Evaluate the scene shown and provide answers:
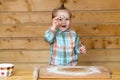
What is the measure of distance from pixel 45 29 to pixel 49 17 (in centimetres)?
12

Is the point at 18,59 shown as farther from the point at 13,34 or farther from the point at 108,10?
the point at 108,10

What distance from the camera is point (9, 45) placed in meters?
2.76

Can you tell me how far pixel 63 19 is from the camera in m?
2.08

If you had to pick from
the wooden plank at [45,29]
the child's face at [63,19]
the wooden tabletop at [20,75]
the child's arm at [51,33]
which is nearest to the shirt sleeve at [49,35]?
the child's arm at [51,33]

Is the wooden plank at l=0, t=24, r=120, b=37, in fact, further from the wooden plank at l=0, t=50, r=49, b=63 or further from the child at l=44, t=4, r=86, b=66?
the child at l=44, t=4, r=86, b=66

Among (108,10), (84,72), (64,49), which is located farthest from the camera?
(108,10)

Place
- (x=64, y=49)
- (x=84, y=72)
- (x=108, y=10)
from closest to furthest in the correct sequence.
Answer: (x=84, y=72), (x=64, y=49), (x=108, y=10)

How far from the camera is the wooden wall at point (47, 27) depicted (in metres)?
2.68

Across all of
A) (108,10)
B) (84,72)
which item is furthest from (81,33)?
(84,72)

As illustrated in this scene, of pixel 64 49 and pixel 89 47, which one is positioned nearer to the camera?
pixel 64 49

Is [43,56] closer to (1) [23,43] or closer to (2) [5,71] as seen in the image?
(1) [23,43]

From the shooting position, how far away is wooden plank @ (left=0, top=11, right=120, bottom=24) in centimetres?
268

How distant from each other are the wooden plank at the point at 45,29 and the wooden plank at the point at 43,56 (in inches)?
6.8

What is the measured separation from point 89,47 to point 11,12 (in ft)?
2.74
